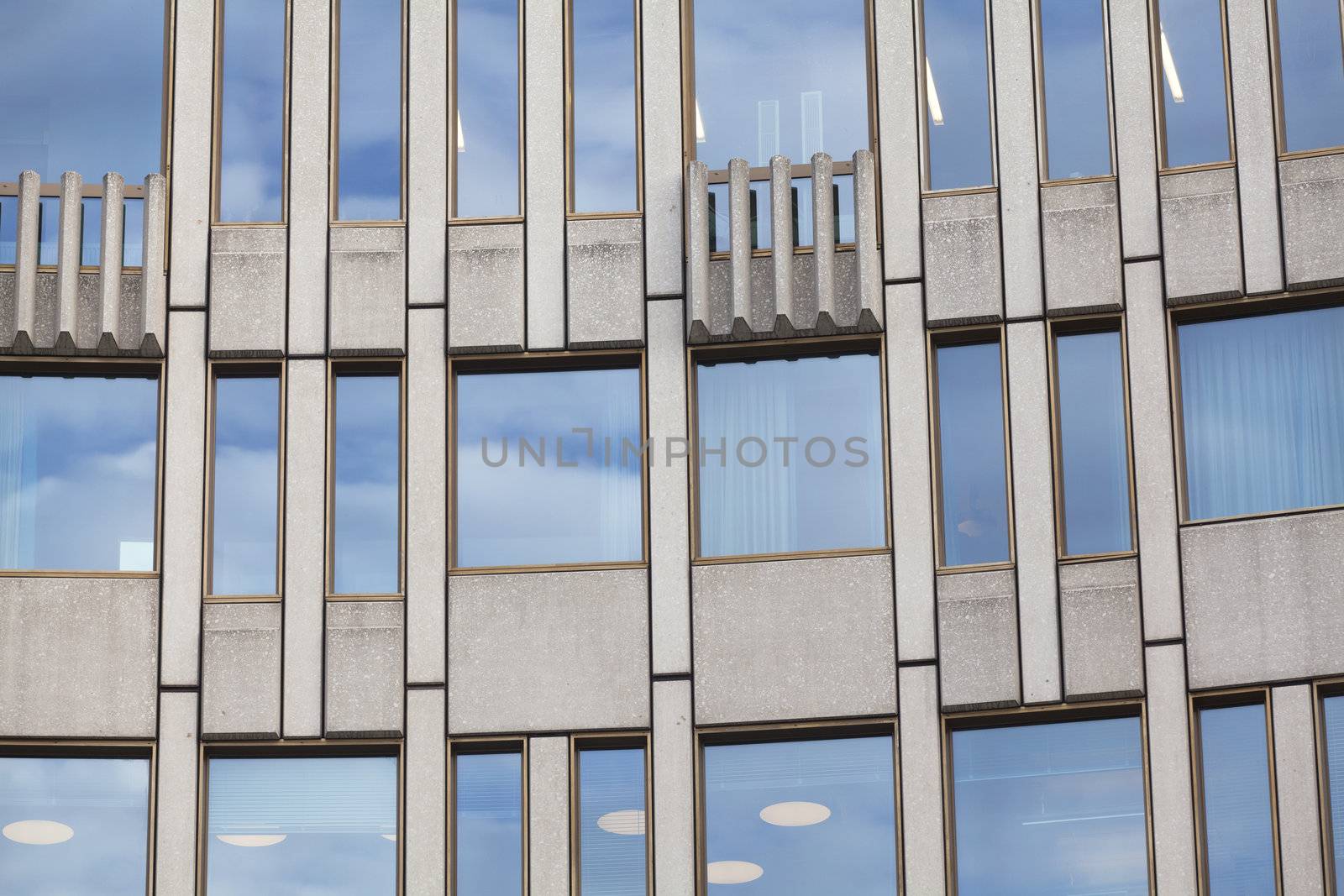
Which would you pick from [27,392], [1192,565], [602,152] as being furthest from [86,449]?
[1192,565]

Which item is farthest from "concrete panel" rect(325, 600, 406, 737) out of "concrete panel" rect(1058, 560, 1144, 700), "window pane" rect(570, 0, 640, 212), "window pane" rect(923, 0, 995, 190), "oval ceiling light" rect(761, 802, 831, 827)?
"window pane" rect(923, 0, 995, 190)

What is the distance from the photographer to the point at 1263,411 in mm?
23750

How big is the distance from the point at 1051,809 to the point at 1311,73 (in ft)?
26.4

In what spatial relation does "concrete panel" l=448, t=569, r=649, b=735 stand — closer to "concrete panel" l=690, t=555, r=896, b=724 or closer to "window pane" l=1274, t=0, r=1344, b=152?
"concrete panel" l=690, t=555, r=896, b=724

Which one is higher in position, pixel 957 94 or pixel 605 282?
pixel 957 94

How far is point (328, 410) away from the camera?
24.7 metres

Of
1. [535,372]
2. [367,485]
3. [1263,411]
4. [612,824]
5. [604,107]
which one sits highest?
[604,107]

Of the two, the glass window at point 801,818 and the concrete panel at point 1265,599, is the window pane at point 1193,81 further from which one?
the glass window at point 801,818

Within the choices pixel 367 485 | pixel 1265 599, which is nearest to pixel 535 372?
pixel 367 485

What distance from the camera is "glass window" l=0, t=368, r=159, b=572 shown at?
80.7 feet

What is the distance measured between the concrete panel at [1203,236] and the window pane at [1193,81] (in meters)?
0.33

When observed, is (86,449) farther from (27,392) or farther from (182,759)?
(182,759)

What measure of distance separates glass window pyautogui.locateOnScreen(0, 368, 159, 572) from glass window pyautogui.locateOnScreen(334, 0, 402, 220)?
2.98 metres

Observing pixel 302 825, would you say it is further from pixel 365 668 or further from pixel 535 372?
pixel 535 372
